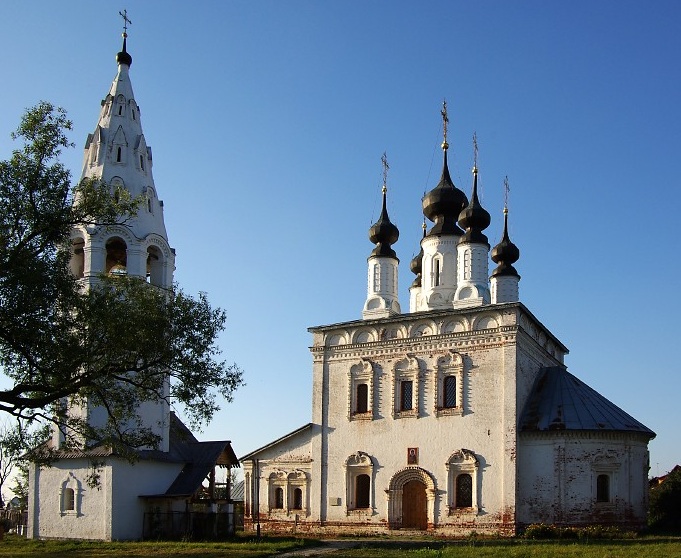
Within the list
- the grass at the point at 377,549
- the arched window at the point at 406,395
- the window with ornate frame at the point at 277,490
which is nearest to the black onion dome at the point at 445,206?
the arched window at the point at 406,395

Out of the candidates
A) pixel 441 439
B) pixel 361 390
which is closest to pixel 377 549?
pixel 441 439

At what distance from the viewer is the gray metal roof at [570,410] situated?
21922 millimetres

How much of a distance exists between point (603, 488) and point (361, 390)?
23.9 feet

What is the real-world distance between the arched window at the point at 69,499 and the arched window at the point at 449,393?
1040 cm

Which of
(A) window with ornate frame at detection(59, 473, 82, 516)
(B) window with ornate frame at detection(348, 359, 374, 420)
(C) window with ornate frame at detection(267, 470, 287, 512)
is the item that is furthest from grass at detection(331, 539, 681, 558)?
(A) window with ornate frame at detection(59, 473, 82, 516)

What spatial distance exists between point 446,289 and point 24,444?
48.4ft

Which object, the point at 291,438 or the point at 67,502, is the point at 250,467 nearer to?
the point at 291,438

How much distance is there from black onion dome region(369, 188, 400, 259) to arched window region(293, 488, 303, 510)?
26.5 feet

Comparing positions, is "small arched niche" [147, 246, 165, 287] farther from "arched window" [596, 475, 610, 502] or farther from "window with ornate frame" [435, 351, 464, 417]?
"arched window" [596, 475, 610, 502]

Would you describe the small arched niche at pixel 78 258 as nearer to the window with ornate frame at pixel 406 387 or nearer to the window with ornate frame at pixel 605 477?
the window with ornate frame at pixel 406 387

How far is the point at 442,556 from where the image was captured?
608 inches

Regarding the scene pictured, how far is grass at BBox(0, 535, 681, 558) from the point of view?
1580 cm

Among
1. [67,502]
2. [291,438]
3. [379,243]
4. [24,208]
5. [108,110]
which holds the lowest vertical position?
[67,502]

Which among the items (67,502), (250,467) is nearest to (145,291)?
(67,502)
